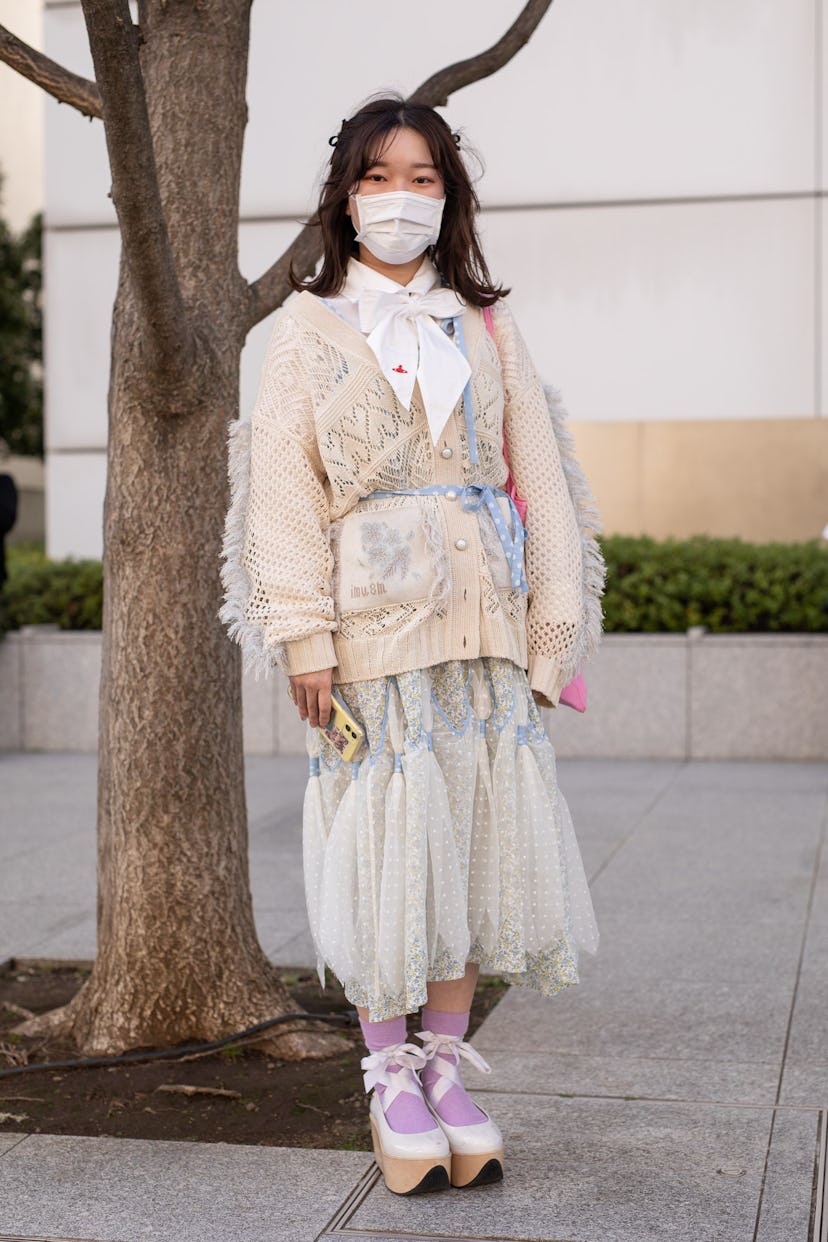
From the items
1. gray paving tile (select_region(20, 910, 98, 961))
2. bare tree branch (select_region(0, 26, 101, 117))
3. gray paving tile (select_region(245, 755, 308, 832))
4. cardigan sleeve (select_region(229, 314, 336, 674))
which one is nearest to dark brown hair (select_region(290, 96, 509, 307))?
cardigan sleeve (select_region(229, 314, 336, 674))

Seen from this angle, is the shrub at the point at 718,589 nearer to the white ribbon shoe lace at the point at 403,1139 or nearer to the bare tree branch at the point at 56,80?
the bare tree branch at the point at 56,80

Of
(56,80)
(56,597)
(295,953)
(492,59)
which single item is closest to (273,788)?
(56,597)

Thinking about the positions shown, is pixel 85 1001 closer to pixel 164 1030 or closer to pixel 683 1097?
pixel 164 1030

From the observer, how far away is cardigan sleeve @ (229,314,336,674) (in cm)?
318

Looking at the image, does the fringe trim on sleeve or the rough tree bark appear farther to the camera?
the rough tree bark

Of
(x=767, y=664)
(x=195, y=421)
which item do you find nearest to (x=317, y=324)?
(x=195, y=421)

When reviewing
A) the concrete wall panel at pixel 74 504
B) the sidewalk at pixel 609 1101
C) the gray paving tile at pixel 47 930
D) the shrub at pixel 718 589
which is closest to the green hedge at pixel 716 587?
the shrub at pixel 718 589

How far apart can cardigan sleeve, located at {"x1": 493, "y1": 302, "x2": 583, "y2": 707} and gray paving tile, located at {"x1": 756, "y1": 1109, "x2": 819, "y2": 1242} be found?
1.04 metres

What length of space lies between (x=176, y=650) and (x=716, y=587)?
577 centimetres

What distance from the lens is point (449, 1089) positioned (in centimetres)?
329

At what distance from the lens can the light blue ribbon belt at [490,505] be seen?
3.28 m

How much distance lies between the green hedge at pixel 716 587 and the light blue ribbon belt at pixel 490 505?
606 cm

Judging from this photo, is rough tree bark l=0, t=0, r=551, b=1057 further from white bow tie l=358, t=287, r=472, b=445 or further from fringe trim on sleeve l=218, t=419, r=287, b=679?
white bow tie l=358, t=287, r=472, b=445

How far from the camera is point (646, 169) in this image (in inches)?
410
